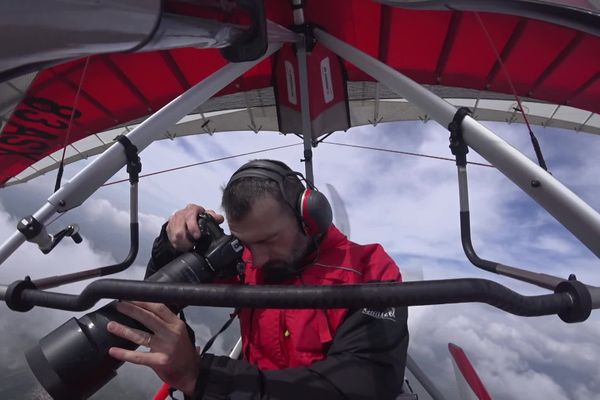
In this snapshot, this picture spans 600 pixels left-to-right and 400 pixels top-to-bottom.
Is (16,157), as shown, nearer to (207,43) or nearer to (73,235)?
(73,235)

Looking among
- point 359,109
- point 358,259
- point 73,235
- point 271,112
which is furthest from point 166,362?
point 359,109

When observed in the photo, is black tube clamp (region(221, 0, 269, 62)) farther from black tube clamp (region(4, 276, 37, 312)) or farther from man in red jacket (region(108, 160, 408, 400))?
black tube clamp (region(4, 276, 37, 312))

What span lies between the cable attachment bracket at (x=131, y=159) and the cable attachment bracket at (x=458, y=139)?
1.48 m

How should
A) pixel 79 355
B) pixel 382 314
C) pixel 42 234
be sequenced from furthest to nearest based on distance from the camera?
pixel 42 234 < pixel 382 314 < pixel 79 355

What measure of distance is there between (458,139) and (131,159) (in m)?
1.53

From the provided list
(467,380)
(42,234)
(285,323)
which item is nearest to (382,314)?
(285,323)

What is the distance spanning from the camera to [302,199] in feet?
4.38

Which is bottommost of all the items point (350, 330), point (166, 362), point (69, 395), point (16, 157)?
point (69, 395)

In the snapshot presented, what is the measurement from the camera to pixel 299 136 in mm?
3510

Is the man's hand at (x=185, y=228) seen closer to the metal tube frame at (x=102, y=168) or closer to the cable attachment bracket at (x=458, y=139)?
the metal tube frame at (x=102, y=168)

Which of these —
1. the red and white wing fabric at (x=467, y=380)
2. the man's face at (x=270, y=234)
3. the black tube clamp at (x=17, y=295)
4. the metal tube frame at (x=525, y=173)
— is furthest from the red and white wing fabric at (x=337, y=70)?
the red and white wing fabric at (x=467, y=380)

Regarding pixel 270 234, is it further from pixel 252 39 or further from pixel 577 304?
pixel 577 304

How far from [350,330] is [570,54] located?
8.95ft

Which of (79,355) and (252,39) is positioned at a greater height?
(252,39)
